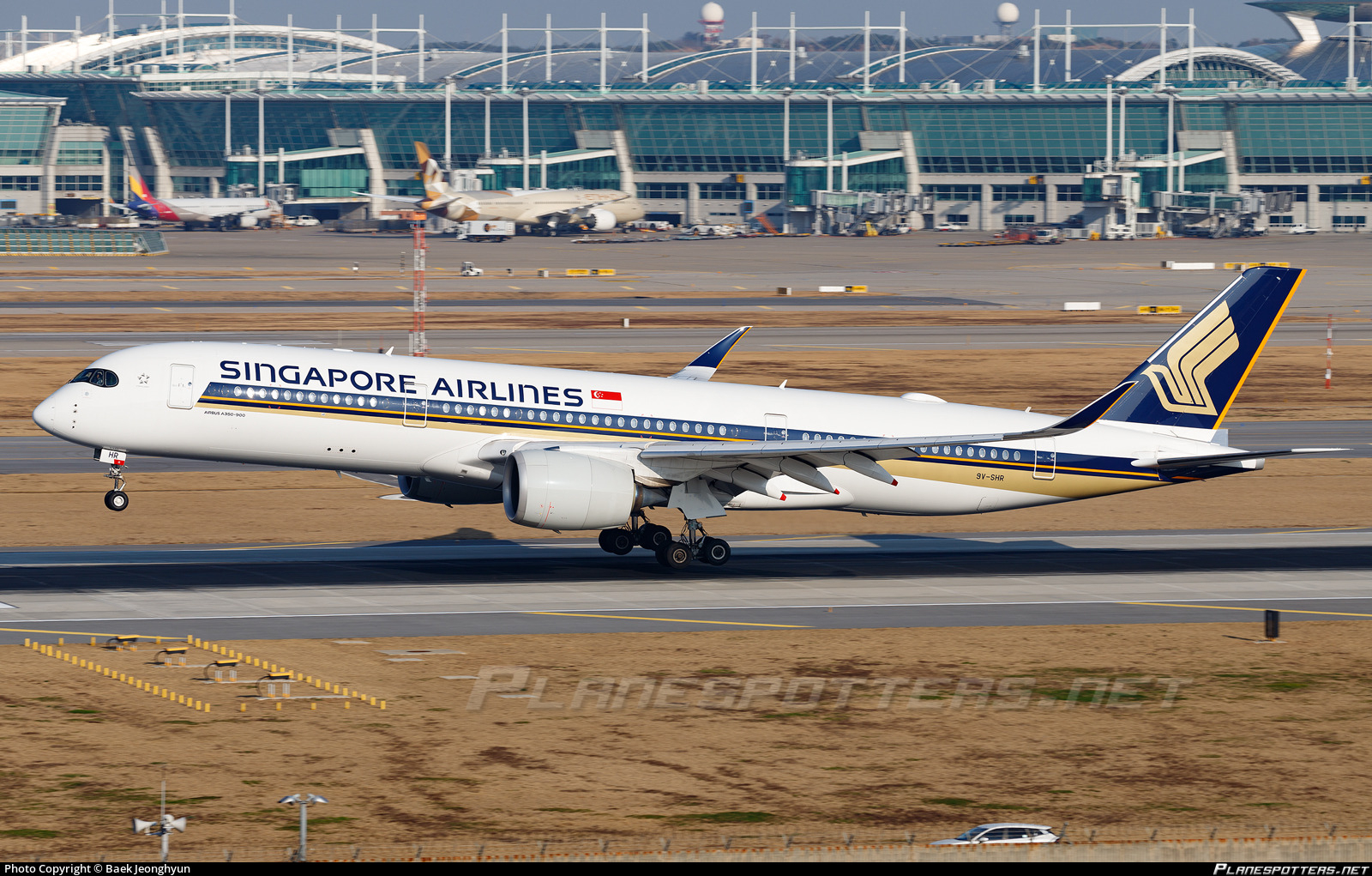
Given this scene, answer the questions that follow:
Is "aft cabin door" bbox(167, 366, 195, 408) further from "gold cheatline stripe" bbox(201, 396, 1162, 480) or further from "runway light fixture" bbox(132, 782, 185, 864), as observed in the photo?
"runway light fixture" bbox(132, 782, 185, 864)

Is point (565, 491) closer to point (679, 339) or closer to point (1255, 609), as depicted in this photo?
point (1255, 609)

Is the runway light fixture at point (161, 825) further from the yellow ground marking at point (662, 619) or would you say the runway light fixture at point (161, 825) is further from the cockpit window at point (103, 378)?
the cockpit window at point (103, 378)

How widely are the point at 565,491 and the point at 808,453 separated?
20.6ft

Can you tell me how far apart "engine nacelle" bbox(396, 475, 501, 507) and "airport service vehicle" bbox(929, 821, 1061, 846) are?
23028 mm

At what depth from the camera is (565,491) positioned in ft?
125

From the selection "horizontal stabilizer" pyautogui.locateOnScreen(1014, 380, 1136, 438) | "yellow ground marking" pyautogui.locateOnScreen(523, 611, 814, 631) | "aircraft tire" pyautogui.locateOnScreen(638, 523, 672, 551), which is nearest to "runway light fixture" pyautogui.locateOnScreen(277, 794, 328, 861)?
"yellow ground marking" pyautogui.locateOnScreen(523, 611, 814, 631)

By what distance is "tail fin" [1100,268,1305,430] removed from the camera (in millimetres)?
43781

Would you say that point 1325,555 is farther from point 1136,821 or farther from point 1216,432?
point 1136,821

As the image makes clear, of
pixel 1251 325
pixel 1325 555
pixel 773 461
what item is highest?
pixel 1251 325

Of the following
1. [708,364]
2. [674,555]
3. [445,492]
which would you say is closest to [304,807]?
[445,492]

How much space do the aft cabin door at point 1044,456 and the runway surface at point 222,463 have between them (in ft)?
45.6

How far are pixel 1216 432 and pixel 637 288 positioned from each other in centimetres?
10446
